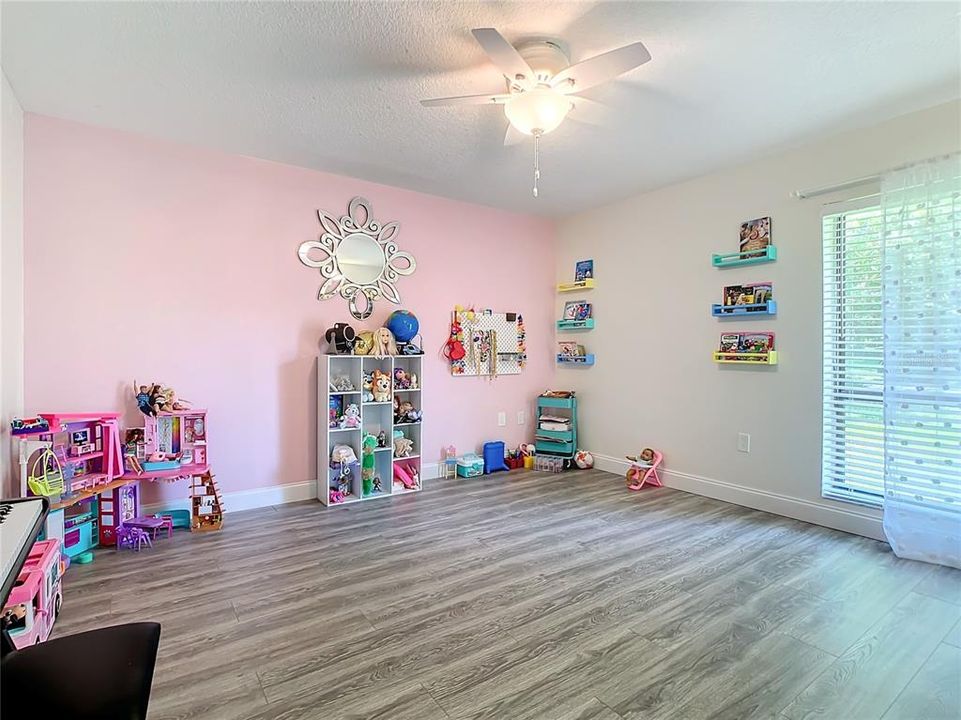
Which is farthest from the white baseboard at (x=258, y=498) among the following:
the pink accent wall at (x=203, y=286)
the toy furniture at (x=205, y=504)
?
the toy furniture at (x=205, y=504)

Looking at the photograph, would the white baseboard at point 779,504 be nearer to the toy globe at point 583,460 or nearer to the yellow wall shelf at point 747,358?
the toy globe at point 583,460

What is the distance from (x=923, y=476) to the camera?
2605 millimetres

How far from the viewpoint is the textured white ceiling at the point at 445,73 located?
1.92 metres

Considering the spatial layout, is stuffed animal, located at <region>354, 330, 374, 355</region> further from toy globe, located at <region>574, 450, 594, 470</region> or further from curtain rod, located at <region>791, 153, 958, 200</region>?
curtain rod, located at <region>791, 153, 958, 200</region>

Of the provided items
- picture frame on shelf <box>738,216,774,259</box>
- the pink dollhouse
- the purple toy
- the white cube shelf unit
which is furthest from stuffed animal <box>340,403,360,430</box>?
picture frame on shelf <box>738,216,774,259</box>

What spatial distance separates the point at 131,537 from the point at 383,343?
1.98 meters

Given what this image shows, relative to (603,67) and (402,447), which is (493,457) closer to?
(402,447)

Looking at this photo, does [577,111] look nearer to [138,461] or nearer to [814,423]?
[814,423]

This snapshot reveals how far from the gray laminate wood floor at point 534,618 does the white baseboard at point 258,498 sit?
247 millimetres

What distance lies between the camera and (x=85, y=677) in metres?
1.00

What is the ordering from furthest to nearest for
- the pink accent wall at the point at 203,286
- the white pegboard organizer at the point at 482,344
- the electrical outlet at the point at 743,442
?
1. the white pegboard organizer at the point at 482,344
2. the electrical outlet at the point at 743,442
3. the pink accent wall at the point at 203,286

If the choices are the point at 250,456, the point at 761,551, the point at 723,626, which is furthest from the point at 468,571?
the point at 250,456

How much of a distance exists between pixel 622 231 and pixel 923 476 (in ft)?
9.02

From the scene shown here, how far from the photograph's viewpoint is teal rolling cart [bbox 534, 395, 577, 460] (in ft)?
15.2
